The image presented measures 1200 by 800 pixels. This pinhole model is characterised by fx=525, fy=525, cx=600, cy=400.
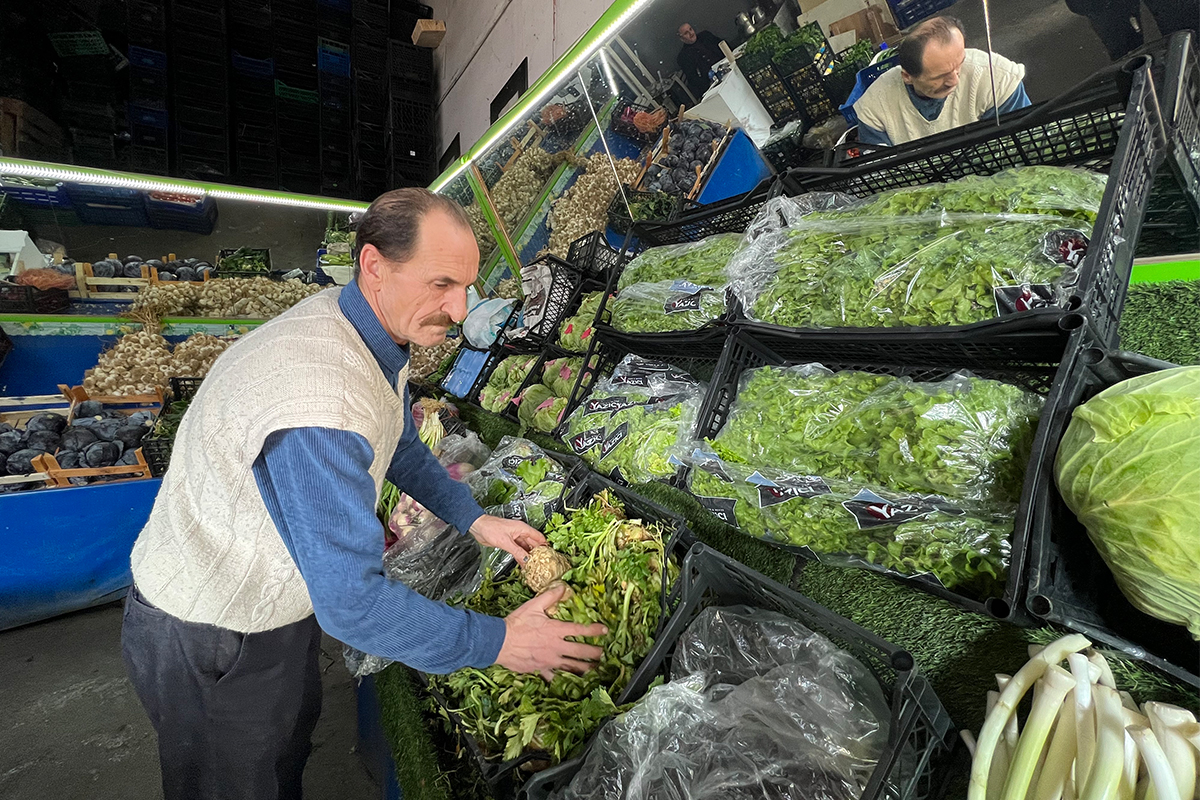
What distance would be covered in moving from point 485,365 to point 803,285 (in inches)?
120

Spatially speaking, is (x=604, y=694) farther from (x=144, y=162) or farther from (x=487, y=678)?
(x=144, y=162)

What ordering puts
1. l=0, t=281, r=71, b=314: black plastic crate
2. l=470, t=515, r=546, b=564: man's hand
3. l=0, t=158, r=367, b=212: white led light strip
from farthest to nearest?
l=0, t=281, r=71, b=314: black plastic crate → l=0, t=158, r=367, b=212: white led light strip → l=470, t=515, r=546, b=564: man's hand

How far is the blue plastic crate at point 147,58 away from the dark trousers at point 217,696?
12.3m

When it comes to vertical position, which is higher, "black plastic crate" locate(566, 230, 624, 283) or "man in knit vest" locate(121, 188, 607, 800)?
"man in knit vest" locate(121, 188, 607, 800)

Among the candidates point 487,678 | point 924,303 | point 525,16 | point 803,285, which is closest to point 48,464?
point 487,678

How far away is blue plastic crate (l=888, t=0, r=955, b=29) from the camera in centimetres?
226

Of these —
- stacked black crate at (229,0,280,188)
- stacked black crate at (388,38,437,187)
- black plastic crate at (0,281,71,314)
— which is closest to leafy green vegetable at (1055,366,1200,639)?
black plastic crate at (0,281,71,314)

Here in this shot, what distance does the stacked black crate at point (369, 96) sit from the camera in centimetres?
1019

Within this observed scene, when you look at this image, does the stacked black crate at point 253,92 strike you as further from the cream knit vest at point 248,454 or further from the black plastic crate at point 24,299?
the cream knit vest at point 248,454

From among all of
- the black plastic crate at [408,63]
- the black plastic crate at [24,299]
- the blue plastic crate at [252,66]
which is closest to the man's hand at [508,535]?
the black plastic crate at [24,299]

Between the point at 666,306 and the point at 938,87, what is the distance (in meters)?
1.37

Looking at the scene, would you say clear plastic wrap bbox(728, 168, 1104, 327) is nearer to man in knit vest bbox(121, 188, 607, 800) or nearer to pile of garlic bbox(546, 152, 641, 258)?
man in knit vest bbox(121, 188, 607, 800)

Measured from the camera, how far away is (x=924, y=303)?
1489 millimetres

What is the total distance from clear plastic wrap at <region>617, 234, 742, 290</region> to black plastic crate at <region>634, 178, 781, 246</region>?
13 centimetres
